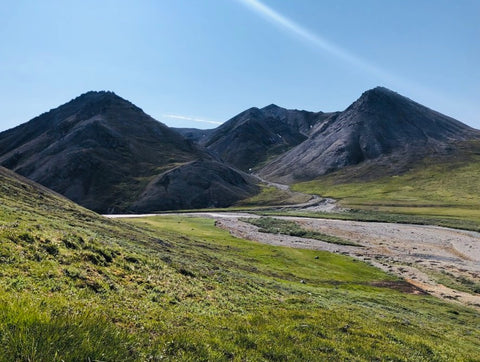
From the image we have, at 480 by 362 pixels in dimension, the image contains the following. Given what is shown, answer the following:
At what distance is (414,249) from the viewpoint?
267 ft

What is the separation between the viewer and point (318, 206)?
182 metres

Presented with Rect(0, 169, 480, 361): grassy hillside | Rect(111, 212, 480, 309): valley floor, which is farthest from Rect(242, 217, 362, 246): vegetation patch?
Rect(0, 169, 480, 361): grassy hillside

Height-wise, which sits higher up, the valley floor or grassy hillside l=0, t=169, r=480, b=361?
grassy hillside l=0, t=169, r=480, b=361

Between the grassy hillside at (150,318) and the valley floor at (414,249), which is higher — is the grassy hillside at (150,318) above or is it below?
above

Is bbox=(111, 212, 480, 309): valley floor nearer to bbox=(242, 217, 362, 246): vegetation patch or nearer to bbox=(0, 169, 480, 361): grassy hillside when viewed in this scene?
bbox=(242, 217, 362, 246): vegetation patch

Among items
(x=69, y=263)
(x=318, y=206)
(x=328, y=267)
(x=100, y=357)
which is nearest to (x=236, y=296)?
(x=69, y=263)

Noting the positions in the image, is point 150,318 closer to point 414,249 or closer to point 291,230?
point 414,249

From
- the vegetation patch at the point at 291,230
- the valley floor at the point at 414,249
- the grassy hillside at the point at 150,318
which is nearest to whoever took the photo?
the grassy hillside at the point at 150,318

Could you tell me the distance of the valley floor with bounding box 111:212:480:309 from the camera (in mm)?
53344

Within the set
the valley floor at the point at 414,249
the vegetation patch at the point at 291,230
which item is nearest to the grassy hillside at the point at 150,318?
the valley floor at the point at 414,249

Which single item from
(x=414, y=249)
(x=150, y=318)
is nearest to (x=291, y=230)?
(x=414, y=249)

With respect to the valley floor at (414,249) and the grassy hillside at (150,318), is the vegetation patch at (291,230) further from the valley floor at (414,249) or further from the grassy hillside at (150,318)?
the grassy hillside at (150,318)

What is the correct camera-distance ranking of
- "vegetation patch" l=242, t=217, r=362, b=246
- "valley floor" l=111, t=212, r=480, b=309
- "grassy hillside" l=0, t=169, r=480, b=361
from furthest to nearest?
"vegetation patch" l=242, t=217, r=362, b=246, "valley floor" l=111, t=212, r=480, b=309, "grassy hillside" l=0, t=169, r=480, b=361

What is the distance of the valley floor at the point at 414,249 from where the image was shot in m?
53.3
